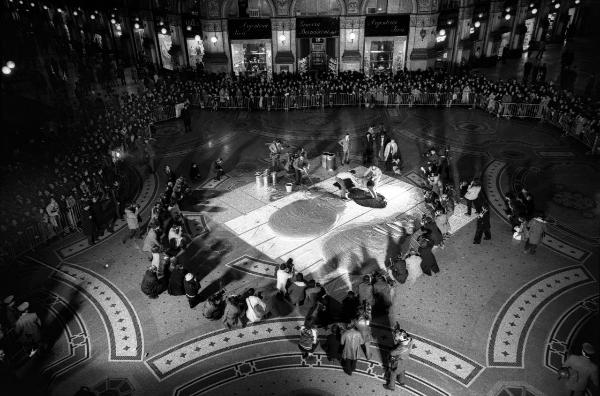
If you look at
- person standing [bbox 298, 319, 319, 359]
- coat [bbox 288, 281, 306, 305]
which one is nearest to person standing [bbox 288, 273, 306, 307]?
coat [bbox 288, 281, 306, 305]

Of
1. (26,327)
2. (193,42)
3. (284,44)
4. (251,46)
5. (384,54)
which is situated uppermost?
(193,42)

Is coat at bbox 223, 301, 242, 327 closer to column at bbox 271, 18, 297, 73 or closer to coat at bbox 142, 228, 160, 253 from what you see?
coat at bbox 142, 228, 160, 253

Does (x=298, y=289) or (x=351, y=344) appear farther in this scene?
(x=298, y=289)

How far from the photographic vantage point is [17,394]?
898 cm

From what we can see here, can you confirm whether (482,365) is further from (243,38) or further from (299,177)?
(243,38)

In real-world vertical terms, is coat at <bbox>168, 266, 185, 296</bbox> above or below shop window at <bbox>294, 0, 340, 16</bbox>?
below

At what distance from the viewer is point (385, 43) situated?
33.3 meters

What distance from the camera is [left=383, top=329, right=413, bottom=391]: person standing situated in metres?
8.45

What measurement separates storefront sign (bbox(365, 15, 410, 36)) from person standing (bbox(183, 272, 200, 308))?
27385 millimetres

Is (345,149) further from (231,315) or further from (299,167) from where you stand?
(231,315)

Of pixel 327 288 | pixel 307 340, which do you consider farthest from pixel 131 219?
pixel 307 340

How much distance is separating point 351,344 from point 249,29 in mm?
28914

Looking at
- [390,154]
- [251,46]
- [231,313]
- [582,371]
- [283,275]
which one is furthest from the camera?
[251,46]

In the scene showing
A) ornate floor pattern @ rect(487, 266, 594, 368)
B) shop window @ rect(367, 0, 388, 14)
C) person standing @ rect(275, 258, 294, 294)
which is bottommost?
ornate floor pattern @ rect(487, 266, 594, 368)
